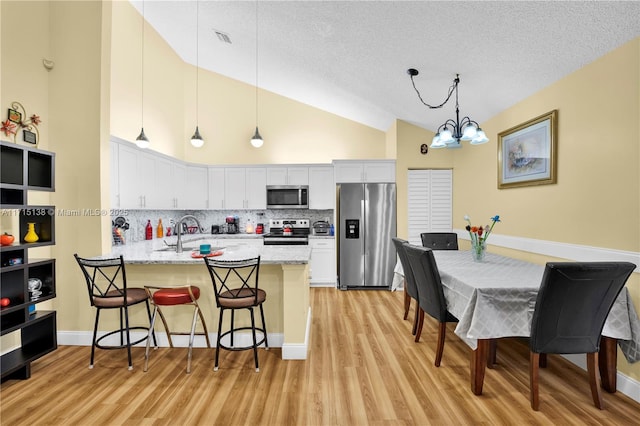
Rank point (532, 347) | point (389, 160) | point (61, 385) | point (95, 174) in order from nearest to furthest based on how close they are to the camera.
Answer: point (532, 347) < point (61, 385) < point (95, 174) < point (389, 160)

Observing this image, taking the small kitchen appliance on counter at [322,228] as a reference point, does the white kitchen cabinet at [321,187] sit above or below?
above

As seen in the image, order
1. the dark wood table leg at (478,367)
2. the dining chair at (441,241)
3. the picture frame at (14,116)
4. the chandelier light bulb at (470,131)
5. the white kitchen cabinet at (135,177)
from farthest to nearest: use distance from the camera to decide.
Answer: the dining chair at (441,241) < the white kitchen cabinet at (135,177) < the chandelier light bulb at (470,131) < the picture frame at (14,116) < the dark wood table leg at (478,367)

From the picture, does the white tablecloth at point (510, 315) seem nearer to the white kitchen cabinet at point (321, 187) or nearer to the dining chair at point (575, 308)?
the dining chair at point (575, 308)

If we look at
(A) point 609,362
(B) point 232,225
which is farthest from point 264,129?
(A) point 609,362

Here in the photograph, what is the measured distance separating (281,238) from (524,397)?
381 cm

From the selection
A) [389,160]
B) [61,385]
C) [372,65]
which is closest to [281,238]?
[389,160]

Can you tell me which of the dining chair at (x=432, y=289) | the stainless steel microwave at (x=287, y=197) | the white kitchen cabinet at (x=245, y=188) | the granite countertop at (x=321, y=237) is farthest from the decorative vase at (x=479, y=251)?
the white kitchen cabinet at (x=245, y=188)

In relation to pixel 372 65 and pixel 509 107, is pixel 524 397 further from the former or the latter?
pixel 372 65

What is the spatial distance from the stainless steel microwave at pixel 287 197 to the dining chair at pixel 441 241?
2128mm

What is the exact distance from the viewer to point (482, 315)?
2.12m

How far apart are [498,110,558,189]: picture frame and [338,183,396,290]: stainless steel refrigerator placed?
174 cm

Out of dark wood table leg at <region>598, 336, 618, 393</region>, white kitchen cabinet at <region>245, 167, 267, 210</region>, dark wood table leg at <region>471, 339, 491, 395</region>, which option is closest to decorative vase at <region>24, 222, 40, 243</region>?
white kitchen cabinet at <region>245, 167, 267, 210</region>

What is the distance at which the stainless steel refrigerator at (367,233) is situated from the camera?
5.15m

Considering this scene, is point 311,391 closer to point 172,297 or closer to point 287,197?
point 172,297
